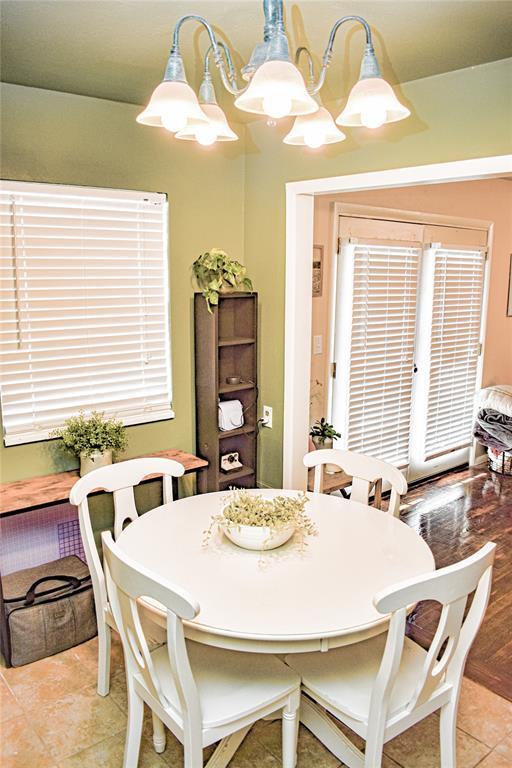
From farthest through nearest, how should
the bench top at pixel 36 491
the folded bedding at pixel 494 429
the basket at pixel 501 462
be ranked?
1. the basket at pixel 501 462
2. the folded bedding at pixel 494 429
3. the bench top at pixel 36 491

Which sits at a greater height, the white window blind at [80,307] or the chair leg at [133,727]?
the white window blind at [80,307]

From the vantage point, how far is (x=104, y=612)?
2461mm

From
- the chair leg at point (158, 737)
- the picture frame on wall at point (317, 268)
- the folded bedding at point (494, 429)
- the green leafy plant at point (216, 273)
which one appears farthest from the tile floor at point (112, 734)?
Answer: the folded bedding at point (494, 429)

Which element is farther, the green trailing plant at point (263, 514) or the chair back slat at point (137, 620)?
the green trailing plant at point (263, 514)

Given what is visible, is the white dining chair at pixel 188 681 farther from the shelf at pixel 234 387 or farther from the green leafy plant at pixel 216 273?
the green leafy plant at pixel 216 273

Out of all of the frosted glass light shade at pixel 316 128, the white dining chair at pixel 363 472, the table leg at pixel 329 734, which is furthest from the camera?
the white dining chair at pixel 363 472

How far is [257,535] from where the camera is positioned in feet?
7.17

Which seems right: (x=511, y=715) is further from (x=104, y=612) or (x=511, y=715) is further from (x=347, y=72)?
(x=347, y=72)

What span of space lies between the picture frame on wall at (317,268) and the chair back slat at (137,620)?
104 inches

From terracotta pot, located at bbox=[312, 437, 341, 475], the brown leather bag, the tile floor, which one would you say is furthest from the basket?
the brown leather bag

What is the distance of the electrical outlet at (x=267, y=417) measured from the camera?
3844 mm

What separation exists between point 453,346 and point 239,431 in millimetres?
2464

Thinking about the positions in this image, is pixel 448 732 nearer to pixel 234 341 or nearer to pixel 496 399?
pixel 234 341

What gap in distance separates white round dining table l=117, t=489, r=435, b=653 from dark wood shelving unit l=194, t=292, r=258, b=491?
0.98 meters
